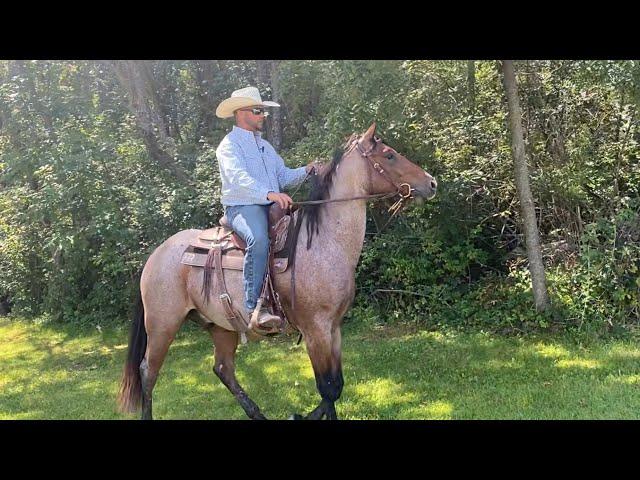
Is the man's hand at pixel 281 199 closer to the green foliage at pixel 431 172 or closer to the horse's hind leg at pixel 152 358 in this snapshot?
the horse's hind leg at pixel 152 358

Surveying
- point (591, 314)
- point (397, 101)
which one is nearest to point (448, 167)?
point (397, 101)

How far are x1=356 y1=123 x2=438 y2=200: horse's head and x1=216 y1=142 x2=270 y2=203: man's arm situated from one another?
0.85 metres

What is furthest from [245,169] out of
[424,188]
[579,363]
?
[579,363]

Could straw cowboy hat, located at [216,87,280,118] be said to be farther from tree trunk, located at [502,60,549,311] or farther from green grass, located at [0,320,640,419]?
tree trunk, located at [502,60,549,311]

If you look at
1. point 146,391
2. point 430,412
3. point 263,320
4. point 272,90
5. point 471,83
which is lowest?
point 430,412

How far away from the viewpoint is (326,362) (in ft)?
13.3

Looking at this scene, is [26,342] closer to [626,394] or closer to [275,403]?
[275,403]

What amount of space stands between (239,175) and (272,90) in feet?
20.5

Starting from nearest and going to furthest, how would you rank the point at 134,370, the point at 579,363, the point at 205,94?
the point at 134,370
the point at 579,363
the point at 205,94

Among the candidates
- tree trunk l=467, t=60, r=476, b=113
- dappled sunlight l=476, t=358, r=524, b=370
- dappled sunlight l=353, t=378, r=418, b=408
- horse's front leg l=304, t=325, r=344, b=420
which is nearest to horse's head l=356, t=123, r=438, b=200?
horse's front leg l=304, t=325, r=344, b=420

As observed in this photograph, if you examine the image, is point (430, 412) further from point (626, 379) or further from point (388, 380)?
point (626, 379)

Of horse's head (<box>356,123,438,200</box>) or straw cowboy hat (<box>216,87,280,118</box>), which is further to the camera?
straw cowboy hat (<box>216,87,280,118</box>)

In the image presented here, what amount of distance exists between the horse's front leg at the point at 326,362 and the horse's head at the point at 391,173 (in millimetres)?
1189

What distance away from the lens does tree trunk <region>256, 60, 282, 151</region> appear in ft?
31.0
